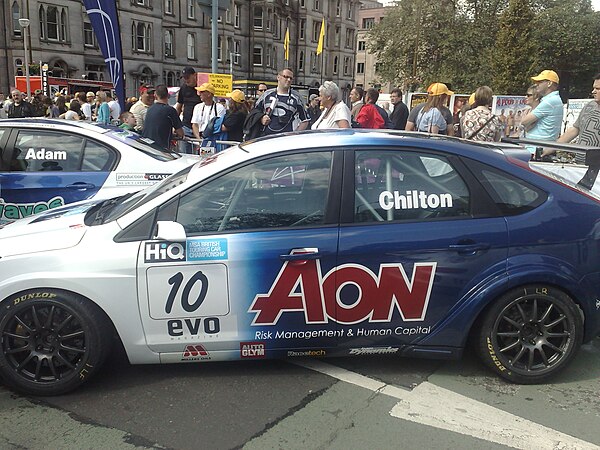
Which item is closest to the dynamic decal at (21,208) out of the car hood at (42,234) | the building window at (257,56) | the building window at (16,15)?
the car hood at (42,234)

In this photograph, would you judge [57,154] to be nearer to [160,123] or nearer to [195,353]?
[160,123]

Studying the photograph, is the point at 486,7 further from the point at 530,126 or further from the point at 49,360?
the point at 49,360

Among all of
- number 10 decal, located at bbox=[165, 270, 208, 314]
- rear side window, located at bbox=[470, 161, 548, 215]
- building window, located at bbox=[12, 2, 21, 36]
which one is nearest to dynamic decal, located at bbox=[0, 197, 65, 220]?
number 10 decal, located at bbox=[165, 270, 208, 314]

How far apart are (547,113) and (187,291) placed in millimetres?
5128

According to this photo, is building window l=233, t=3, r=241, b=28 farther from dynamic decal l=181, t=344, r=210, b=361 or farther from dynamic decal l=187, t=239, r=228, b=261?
dynamic decal l=181, t=344, r=210, b=361

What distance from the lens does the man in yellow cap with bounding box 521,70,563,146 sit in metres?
6.49

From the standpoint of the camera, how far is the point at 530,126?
6.70m

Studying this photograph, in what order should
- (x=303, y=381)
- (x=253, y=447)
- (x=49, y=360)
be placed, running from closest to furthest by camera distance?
1. (x=253, y=447)
2. (x=49, y=360)
3. (x=303, y=381)

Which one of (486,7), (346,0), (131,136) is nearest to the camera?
(131,136)

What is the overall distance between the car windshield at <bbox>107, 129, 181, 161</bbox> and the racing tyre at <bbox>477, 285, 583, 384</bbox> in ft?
13.0

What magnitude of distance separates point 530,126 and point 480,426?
4.64 meters

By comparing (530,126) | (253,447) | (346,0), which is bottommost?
(253,447)

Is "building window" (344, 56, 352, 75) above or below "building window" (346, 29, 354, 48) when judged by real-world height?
below

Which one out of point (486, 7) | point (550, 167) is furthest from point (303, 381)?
point (486, 7)
